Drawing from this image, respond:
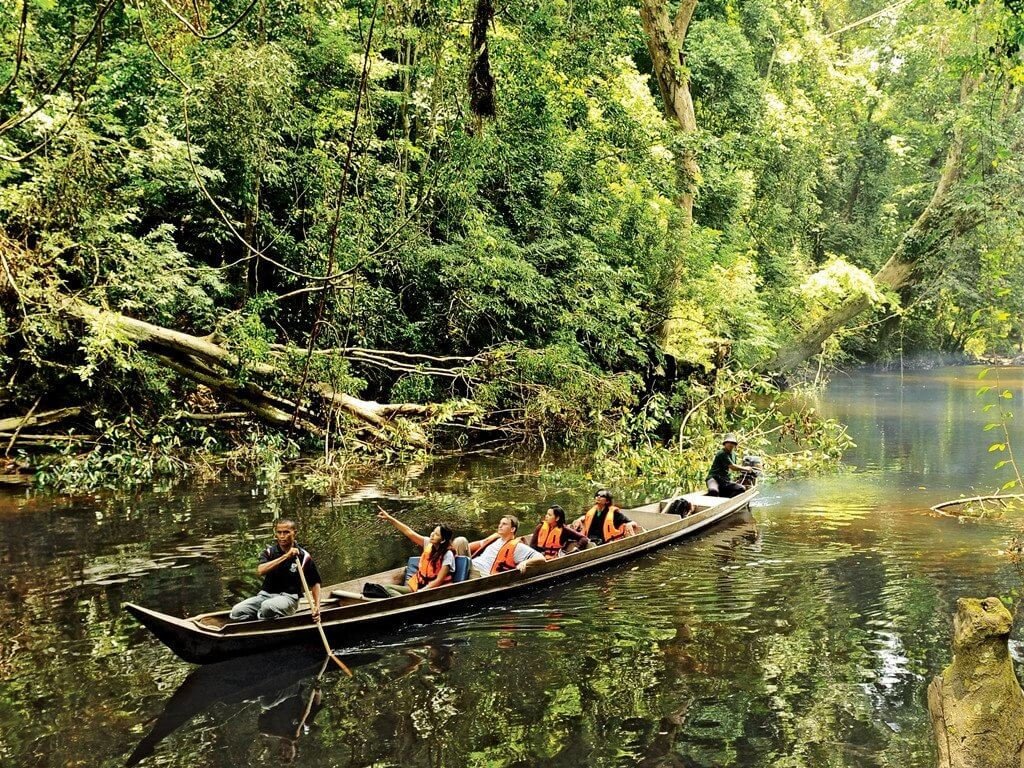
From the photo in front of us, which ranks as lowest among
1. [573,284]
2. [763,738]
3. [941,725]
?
[763,738]

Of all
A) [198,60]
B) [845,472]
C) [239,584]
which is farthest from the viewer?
[845,472]

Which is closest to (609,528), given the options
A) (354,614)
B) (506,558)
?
(506,558)

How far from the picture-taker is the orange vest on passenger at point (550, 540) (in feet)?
36.2

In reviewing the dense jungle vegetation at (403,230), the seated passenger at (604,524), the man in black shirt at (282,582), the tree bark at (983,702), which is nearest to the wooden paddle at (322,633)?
the man in black shirt at (282,582)

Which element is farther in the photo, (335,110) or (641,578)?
(335,110)

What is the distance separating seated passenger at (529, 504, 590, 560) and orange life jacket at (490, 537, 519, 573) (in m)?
0.91

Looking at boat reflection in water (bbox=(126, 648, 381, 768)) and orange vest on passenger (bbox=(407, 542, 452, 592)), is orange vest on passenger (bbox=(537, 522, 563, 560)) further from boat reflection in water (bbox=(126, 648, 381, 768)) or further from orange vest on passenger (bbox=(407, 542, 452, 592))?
boat reflection in water (bbox=(126, 648, 381, 768))

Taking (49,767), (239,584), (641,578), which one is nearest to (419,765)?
(49,767)

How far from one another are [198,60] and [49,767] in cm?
1338

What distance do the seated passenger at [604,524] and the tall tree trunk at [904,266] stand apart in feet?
57.1

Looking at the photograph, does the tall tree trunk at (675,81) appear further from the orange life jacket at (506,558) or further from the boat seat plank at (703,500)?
the orange life jacket at (506,558)

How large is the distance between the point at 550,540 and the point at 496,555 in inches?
41.8

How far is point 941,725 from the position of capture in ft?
14.3

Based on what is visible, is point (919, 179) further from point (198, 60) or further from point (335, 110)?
point (198, 60)
